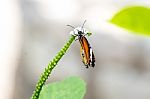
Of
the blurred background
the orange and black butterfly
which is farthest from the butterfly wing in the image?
the blurred background

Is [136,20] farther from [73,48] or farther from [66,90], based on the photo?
[73,48]

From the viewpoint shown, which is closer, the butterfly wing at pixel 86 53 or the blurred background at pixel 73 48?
the butterfly wing at pixel 86 53

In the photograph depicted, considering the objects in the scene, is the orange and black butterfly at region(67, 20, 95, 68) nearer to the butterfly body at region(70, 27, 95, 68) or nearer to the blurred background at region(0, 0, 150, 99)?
the butterfly body at region(70, 27, 95, 68)

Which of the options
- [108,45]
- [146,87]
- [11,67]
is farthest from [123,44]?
[11,67]

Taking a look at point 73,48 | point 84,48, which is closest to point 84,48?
point 84,48

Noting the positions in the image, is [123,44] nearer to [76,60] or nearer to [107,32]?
[107,32]

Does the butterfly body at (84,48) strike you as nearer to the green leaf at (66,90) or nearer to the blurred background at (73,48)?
the green leaf at (66,90)

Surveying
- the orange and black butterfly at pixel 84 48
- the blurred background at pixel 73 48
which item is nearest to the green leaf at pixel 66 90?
the orange and black butterfly at pixel 84 48
